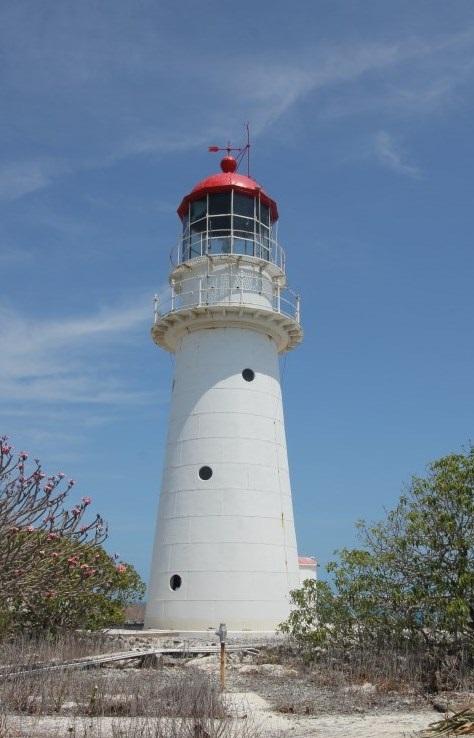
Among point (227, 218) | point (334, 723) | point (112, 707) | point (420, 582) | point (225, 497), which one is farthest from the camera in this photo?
point (227, 218)

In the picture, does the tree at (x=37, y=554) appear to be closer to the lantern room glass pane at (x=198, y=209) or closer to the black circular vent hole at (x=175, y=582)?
the black circular vent hole at (x=175, y=582)

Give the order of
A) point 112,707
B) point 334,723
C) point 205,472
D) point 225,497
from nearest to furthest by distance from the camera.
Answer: point 334,723 < point 112,707 < point 225,497 < point 205,472

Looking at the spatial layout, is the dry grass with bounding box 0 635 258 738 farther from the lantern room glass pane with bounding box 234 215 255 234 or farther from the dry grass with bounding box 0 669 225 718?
the lantern room glass pane with bounding box 234 215 255 234

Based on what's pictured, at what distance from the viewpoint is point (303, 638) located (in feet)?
55.9

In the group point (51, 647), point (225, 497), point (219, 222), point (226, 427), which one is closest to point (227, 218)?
point (219, 222)

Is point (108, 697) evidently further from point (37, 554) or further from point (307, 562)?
point (307, 562)

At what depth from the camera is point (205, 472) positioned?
67.1ft

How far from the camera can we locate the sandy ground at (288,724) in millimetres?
10180

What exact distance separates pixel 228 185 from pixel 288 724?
565 inches

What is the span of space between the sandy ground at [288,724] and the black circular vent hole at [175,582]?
7.60 meters

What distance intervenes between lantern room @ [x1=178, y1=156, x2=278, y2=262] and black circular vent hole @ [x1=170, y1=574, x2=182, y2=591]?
324 inches

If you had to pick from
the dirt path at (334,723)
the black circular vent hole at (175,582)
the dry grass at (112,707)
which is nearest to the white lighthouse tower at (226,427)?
the black circular vent hole at (175,582)

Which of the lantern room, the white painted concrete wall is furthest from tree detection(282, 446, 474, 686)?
the lantern room

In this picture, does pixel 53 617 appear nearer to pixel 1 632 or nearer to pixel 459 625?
pixel 1 632
